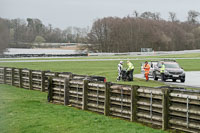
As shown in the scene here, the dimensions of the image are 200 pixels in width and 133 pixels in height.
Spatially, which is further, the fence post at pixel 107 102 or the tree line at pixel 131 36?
the tree line at pixel 131 36

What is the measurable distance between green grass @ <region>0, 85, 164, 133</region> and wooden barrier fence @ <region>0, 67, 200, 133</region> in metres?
0.32

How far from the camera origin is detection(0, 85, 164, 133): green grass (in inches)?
350

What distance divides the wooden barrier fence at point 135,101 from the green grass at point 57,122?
32 cm

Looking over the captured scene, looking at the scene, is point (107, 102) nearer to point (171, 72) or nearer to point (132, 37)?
point (171, 72)

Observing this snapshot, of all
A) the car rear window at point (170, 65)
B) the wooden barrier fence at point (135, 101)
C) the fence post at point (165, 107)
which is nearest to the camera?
the wooden barrier fence at point (135, 101)

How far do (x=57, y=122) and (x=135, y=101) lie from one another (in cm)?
216

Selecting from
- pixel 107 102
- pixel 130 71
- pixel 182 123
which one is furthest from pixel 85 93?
pixel 130 71

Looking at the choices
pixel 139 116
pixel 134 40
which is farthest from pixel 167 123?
pixel 134 40

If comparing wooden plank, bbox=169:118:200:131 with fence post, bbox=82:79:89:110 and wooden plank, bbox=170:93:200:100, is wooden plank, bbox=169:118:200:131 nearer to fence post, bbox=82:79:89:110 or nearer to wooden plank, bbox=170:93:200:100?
wooden plank, bbox=170:93:200:100

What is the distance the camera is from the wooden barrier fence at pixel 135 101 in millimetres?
8375

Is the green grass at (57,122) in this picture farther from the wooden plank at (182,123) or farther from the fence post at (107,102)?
the wooden plank at (182,123)

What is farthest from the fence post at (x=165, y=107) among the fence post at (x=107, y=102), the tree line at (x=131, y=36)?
the tree line at (x=131, y=36)

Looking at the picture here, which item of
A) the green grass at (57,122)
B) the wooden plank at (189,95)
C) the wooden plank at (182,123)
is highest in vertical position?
the wooden plank at (189,95)

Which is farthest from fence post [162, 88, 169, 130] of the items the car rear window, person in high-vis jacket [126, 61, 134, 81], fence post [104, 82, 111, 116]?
the car rear window
